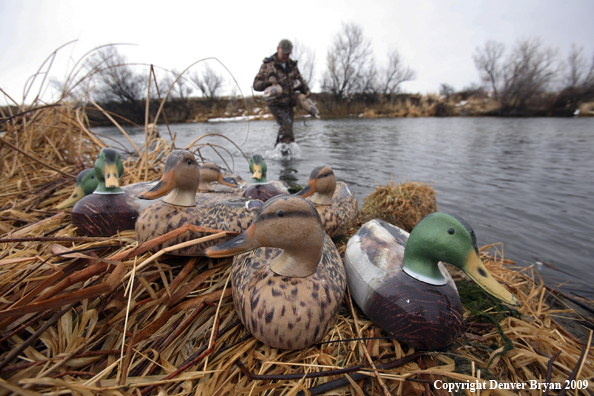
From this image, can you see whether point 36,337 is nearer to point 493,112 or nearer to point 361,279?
point 361,279

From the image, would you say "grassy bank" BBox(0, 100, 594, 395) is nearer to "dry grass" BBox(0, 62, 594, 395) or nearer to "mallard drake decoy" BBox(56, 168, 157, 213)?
"dry grass" BBox(0, 62, 594, 395)

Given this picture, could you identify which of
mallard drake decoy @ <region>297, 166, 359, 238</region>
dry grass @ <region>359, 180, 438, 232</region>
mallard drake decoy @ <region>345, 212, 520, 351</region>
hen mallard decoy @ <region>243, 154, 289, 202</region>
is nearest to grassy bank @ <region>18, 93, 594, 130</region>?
hen mallard decoy @ <region>243, 154, 289, 202</region>

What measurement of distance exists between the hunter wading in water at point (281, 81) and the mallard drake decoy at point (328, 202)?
208 inches

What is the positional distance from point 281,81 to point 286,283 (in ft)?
23.4

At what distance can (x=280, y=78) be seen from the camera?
7324 mm

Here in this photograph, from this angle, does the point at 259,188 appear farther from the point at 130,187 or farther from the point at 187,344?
the point at 187,344

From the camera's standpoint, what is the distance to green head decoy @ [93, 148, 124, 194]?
2279mm

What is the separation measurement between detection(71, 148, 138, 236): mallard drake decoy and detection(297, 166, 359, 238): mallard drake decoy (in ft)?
5.23

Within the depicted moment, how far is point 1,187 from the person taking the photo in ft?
9.14

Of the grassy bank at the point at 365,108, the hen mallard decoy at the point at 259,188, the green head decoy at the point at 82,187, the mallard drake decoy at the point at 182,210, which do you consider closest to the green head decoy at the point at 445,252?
the mallard drake decoy at the point at 182,210

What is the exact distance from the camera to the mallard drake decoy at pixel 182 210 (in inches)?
71.4

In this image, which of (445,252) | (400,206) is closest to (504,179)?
(400,206)

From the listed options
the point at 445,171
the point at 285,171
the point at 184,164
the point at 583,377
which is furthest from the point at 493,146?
the point at 184,164

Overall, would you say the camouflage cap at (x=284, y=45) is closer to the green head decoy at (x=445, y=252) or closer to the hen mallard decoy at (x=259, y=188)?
the hen mallard decoy at (x=259, y=188)
